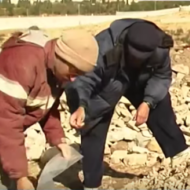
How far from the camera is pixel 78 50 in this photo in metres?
3.14

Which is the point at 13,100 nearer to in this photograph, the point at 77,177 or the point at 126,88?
the point at 126,88

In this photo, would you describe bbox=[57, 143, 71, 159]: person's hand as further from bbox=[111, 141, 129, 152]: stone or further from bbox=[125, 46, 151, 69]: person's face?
bbox=[111, 141, 129, 152]: stone

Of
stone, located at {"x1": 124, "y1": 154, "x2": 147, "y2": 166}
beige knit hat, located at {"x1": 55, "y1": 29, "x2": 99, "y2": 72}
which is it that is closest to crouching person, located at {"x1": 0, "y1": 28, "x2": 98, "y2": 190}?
beige knit hat, located at {"x1": 55, "y1": 29, "x2": 99, "y2": 72}

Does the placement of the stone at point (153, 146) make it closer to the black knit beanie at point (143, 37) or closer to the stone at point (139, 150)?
the stone at point (139, 150)

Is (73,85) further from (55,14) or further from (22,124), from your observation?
(55,14)

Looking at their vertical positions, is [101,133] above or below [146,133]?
Answer: above

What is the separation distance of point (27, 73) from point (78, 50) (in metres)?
0.30

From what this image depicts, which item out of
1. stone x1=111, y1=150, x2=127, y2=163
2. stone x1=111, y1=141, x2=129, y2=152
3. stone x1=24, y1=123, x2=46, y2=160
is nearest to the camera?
stone x1=24, y1=123, x2=46, y2=160

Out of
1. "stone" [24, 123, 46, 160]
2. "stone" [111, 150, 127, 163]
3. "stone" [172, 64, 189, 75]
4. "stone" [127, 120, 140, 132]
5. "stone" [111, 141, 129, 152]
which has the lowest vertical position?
"stone" [172, 64, 189, 75]

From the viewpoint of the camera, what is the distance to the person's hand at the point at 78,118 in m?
4.08

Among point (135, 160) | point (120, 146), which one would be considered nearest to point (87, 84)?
point (135, 160)

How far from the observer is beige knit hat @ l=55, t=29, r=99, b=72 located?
3.10 m

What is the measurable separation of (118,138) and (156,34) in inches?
99.3

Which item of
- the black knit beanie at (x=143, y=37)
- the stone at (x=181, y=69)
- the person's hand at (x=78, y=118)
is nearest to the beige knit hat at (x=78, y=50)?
the black knit beanie at (x=143, y=37)
